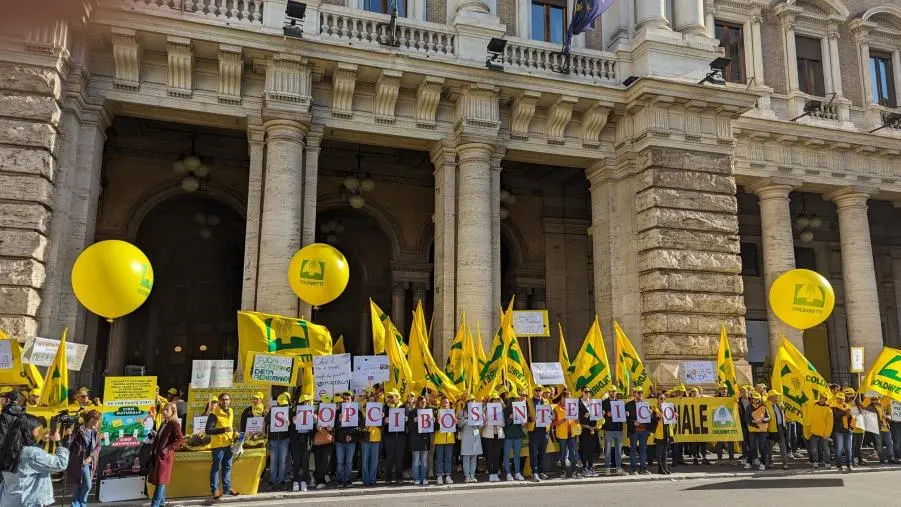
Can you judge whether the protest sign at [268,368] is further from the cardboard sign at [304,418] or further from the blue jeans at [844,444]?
the blue jeans at [844,444]

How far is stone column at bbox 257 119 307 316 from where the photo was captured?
14992 mm

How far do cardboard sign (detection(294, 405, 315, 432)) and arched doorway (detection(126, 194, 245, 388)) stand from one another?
11110 mm

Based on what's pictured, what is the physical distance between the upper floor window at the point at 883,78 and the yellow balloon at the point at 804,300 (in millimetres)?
11037

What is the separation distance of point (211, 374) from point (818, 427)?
12041mm

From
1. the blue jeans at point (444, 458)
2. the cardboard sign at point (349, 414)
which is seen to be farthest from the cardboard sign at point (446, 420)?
the cardboard sign at point (349, 414)

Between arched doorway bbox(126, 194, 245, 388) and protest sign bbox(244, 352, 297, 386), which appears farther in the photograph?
arched doorway bbox(126, 194, 245, 388)

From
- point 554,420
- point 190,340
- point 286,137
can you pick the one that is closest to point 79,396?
point 286,137

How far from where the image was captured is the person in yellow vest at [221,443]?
11.0 meters

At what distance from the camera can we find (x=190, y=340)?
23984mm

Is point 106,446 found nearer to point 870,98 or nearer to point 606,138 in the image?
point 606,138

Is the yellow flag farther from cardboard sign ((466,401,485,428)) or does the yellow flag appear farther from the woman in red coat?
the woman in red coat

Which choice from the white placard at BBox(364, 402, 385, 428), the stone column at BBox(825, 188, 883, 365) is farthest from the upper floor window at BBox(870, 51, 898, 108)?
Answer: the white placard at BBox(364, 402, 385, 428)

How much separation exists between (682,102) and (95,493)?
49.9ft

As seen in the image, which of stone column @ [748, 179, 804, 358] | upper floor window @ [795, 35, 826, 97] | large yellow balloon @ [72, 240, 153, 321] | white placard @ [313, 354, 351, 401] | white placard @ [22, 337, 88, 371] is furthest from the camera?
upper floor window @ [795, 35, 826, 97]
